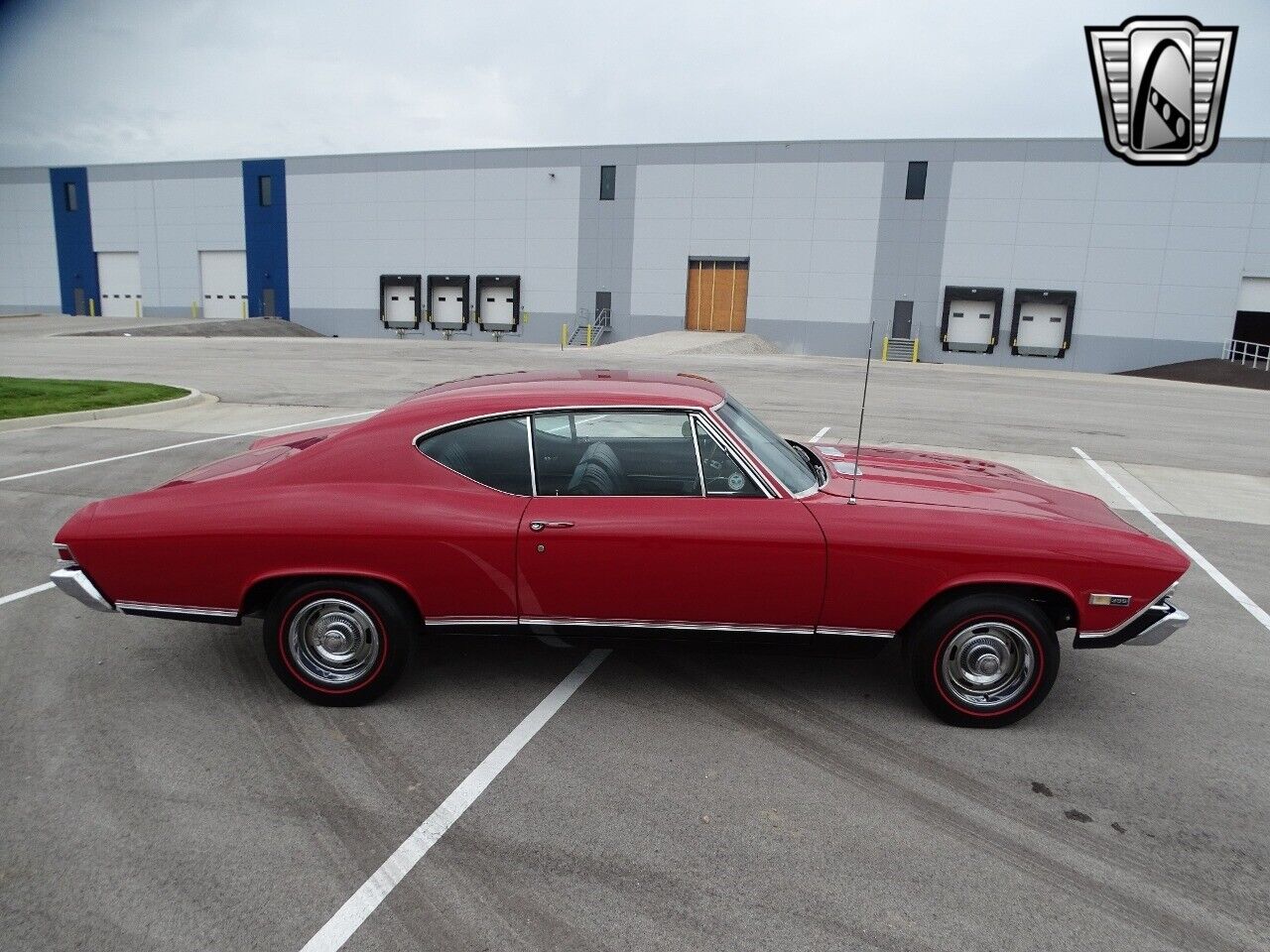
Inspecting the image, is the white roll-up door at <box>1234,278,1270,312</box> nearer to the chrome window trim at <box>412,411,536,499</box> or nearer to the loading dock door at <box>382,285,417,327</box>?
the loading dock door at <box>382,285,417,327</box>

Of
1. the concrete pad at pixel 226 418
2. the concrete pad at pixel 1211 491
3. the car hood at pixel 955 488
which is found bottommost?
the concrete pad at pixel 226 418

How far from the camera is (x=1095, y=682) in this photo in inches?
174

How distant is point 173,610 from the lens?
3846 mm

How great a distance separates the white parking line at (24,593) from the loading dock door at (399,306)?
42.2 m

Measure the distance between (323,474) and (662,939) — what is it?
2.43 metres

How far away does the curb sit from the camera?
11.5 meters

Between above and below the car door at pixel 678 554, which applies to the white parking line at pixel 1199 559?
below

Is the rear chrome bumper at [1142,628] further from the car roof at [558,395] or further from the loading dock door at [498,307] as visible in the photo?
the loading dock door at [498,307]

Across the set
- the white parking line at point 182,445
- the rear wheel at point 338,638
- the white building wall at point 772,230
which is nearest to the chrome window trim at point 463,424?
the rear wheel at point 338,638

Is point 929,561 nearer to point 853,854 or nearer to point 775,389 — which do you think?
point 853,854

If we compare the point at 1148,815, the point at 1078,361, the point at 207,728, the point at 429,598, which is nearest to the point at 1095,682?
the point at 1148,815

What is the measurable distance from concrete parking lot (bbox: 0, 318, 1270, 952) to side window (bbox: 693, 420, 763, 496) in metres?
0.74

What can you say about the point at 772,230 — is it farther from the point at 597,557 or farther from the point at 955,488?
the point at 597,557

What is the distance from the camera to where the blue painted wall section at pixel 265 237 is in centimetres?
4678
